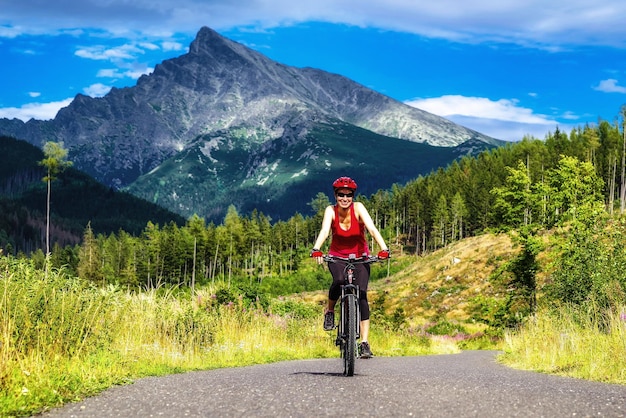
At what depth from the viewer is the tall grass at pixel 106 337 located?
7.79m

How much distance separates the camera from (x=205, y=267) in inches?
6609

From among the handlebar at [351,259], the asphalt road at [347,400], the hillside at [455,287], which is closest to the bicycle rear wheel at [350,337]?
the handlebar at [351,259]

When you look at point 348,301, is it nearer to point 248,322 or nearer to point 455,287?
point 248,322

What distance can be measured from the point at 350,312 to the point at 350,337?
374mm

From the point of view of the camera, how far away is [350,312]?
9.94 metres

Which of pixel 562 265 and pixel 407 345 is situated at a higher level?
pixel 562 265

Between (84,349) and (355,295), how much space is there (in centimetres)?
429

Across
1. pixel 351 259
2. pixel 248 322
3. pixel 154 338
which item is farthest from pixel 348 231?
pixel 248 322

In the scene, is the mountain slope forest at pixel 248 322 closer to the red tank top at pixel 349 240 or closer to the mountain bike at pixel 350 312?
the mountain bike at pixel 350 312

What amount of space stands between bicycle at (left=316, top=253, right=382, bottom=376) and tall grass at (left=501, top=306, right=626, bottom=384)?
4106 millimetres

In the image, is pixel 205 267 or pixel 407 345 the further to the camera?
pixel 205 267

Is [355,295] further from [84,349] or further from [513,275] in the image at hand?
[513,275]

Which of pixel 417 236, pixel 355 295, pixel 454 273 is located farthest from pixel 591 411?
pixel 417 236

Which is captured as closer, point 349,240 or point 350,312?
point 350,312
